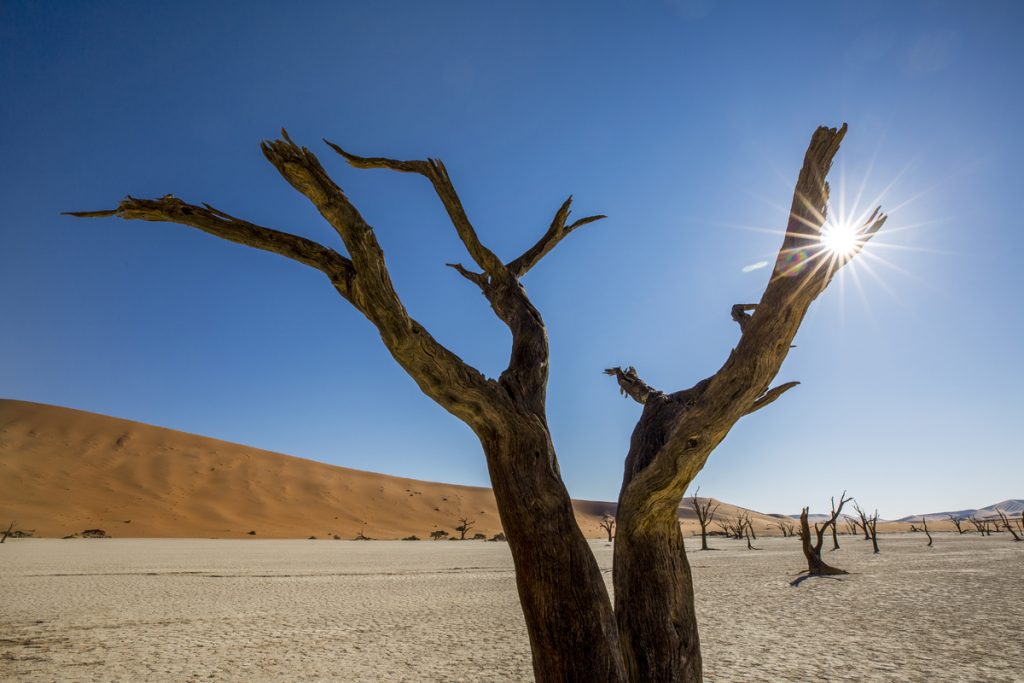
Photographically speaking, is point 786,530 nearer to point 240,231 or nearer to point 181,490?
point 181,490

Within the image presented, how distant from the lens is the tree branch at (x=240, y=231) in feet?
8.25

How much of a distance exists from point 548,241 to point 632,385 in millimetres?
1629

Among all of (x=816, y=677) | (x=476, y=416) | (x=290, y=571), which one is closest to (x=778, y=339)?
(x=476, y=416)

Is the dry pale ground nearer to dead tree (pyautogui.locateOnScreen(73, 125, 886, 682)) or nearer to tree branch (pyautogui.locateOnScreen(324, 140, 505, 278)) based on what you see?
dead tree (pyautogui.locateOnScreen(73, 125, 886, 682))

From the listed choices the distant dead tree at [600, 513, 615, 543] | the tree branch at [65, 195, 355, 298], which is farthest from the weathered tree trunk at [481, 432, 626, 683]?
the distant dead tree at [600, 513, 615, 543]

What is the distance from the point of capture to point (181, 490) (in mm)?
58219

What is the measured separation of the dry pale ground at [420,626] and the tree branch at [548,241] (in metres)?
5.85

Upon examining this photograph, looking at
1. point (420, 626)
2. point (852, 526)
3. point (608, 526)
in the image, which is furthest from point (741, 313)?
point (852, 526)

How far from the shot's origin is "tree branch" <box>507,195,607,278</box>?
13.7 ft

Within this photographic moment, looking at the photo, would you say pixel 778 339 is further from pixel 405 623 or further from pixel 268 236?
pixel 405 623

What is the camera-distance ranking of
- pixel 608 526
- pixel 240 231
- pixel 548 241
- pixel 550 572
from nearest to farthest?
pixel 240 231 → pixel 550 572 → pixel 548 241 → pixel 608 526

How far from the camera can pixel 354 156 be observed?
3203 mm

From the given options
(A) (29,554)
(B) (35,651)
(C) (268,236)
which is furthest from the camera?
(A) (29,554)

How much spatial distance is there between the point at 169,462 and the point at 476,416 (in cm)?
7605
